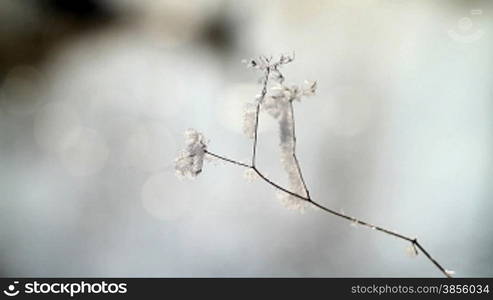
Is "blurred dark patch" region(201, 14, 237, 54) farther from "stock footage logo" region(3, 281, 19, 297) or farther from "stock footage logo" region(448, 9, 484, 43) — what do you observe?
"stock footage logo" region(3, 281, 19, 297)

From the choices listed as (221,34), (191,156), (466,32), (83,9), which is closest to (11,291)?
(191,156)

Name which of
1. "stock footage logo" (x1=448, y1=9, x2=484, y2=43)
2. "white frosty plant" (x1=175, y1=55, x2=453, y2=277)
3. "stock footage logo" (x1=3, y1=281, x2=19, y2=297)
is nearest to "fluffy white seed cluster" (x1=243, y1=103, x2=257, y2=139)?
"white frosty plant" (x1=175, y1=55, x2=453, y2=277)

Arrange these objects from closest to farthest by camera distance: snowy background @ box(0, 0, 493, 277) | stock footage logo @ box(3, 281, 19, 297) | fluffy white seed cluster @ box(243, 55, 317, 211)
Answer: fluffy white seed cluster @ box(243, 55, 317, 211), stock footage logo @ box(3, 281, 19, 297), snowy background @ box(0, 0, 493, 277)

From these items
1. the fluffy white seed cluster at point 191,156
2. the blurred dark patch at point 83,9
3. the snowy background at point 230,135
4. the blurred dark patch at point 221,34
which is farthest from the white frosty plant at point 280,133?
the blurred dark patch at point 83,9

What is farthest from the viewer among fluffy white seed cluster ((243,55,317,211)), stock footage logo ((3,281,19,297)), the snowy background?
the snowy background

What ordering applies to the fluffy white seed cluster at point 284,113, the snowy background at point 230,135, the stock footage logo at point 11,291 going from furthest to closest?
the snowy background at point 230,135 → the stock footage logo at point 11,291 → the fluffy white seed cluster at point 284,113

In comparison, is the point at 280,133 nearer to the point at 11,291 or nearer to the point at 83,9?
the point at 11,291

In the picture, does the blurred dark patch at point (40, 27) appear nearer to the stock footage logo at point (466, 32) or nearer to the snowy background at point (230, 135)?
the snowy background at point (230, 135)
